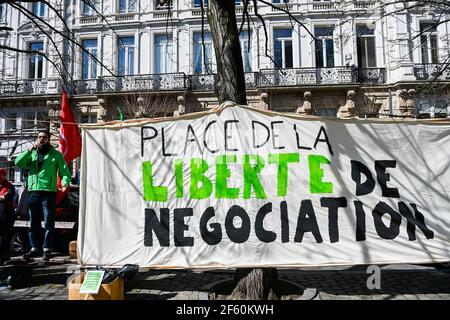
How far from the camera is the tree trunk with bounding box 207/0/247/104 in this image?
15.6 feet

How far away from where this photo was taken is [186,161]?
4352 millimetres

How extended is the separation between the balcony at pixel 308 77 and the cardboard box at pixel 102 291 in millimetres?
16755

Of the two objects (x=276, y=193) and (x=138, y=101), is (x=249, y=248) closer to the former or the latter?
(x=276, y=193)

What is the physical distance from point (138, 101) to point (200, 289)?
1504 centimetres

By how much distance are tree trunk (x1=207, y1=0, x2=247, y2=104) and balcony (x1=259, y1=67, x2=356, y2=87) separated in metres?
14.8

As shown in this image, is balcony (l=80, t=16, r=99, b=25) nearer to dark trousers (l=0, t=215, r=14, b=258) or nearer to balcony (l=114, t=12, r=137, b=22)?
balcony (l=114, t=12, r=137, b=22)

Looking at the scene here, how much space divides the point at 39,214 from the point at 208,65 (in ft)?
50.1

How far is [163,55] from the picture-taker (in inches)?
838

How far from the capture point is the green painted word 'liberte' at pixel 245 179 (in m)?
4.23

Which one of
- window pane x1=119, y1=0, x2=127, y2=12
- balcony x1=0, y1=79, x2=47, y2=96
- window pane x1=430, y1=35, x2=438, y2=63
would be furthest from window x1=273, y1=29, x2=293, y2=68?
balcony x1=0, y1=79, x2=47, y2=96

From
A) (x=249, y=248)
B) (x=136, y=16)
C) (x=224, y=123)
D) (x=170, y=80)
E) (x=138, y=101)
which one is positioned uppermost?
(x=136, y=16)

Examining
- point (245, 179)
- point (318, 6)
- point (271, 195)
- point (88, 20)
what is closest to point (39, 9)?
point (88, 20)

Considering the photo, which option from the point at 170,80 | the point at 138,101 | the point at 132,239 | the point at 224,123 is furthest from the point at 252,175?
the point at 170,80
